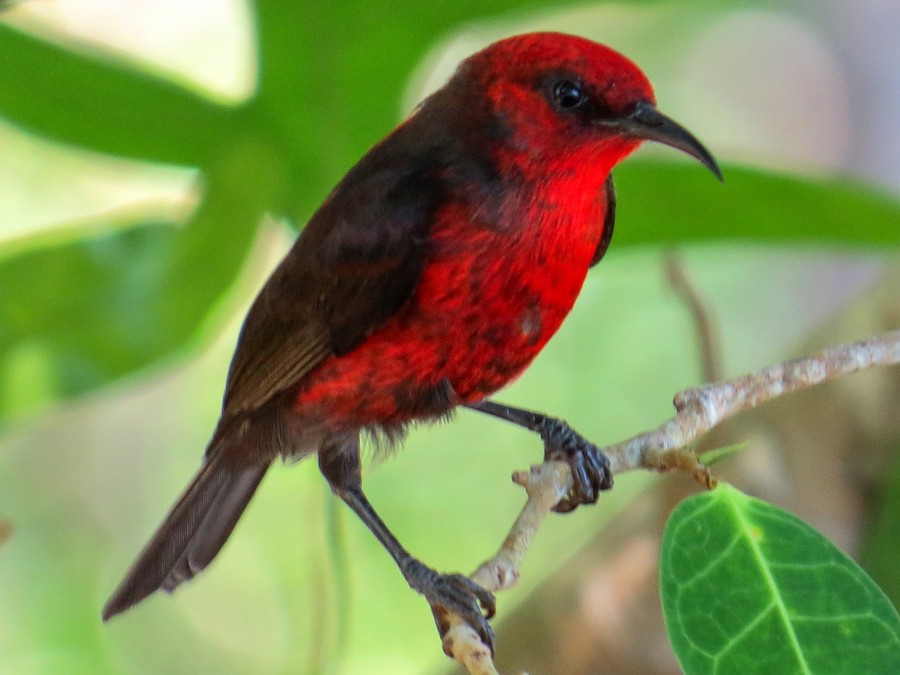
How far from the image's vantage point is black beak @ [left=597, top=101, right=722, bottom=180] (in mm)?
1820

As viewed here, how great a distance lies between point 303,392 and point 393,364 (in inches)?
9.8

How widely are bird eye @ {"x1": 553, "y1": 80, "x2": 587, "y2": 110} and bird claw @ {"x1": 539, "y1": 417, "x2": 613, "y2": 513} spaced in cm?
71

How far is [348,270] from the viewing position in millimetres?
2037

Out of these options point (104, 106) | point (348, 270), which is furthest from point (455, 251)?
point (104, 106)

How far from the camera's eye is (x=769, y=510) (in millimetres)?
1525

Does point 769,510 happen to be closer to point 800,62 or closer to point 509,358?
point 509,358

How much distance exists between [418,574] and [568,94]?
35.7 inches

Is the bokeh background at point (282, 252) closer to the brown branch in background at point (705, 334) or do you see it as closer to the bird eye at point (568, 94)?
the brown branch in background at point (705, 334)

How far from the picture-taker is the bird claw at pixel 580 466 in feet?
7.43

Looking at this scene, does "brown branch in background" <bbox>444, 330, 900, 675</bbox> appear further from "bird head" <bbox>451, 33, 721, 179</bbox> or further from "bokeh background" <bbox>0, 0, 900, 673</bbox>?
"bokeh background" <bbox>0, 0, 900, 673</bbox>

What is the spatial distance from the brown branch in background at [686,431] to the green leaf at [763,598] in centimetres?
7

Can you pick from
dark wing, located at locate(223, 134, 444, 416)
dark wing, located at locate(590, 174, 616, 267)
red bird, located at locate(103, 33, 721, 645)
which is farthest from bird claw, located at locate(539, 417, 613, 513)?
dark wing, located at locate(223, 134, 444, 416)

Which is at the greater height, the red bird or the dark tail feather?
the red bird

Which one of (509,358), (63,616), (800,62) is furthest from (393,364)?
(800,62)
